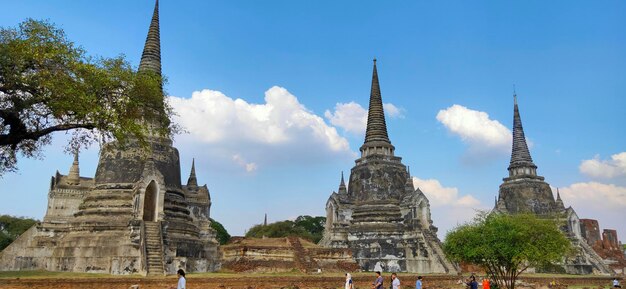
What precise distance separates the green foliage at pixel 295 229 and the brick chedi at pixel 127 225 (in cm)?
3631

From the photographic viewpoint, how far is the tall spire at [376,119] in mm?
40806

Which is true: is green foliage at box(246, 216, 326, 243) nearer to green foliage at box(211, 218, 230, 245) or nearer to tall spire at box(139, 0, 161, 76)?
green foliage at box(211, 218, 230, 245)

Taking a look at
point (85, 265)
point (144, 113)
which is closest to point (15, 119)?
point (144, 113)

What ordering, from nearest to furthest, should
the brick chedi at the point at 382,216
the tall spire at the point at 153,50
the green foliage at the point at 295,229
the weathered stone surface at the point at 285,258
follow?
the weathered stone surface at the point at 285,258 < the tall spire at the point at 153,50 < the brick chedi at the point at 382,216 < the green foliage at the point at 295,229

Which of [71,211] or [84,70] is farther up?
[84,70]

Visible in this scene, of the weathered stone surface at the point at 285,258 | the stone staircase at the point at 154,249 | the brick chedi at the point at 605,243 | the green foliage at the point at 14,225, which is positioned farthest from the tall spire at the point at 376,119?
the green foliage at the point at 14,225

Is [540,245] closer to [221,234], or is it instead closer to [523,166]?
[523,166]

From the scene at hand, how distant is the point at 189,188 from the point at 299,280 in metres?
13.0

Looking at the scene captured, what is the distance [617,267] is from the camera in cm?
4494

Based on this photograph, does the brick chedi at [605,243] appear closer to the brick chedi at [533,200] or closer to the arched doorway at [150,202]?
the brick chedi at [533,200]

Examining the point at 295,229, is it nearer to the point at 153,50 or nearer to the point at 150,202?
the point at 153,50

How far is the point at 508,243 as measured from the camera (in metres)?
20.9

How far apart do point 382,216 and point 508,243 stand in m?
16.1

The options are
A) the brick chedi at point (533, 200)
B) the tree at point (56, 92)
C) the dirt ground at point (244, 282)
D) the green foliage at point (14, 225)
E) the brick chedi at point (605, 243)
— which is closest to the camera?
the tree at point (56, 92)
